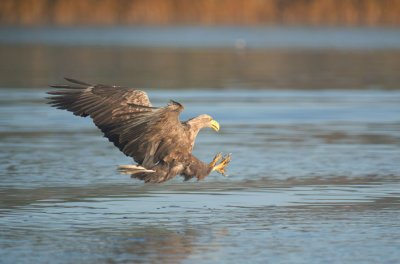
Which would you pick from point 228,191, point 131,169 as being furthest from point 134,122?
point 228,191

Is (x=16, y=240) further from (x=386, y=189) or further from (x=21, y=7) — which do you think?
(x=21, y=7)

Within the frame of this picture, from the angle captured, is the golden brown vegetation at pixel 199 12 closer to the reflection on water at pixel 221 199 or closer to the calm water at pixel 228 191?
the calm water at pixel 228 191

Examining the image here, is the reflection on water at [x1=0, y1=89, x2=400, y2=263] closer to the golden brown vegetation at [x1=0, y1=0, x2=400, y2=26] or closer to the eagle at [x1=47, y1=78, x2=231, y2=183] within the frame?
the eagle at [x1=47, y1=78, x2=231, y2=183]

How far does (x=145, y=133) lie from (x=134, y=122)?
14 centimetres

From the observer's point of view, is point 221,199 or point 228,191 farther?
point 228,191

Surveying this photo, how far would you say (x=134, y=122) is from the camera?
28.7ft

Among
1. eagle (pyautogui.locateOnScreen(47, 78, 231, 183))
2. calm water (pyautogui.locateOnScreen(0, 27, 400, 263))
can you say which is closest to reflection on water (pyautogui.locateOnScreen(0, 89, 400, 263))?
calm water (pyautogui.locateOnScreen(0, 27, 400, 263))

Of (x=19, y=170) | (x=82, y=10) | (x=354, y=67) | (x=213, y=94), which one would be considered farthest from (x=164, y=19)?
(x=19, y=170)

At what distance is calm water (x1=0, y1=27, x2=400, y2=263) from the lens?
23.8ft

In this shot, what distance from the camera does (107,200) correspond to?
923 centimetres

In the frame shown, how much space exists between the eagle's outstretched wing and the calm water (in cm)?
53

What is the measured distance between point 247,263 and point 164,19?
358ft

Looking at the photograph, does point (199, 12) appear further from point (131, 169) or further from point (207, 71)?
point (131, 169)

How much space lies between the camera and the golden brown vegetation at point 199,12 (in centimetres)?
9331
